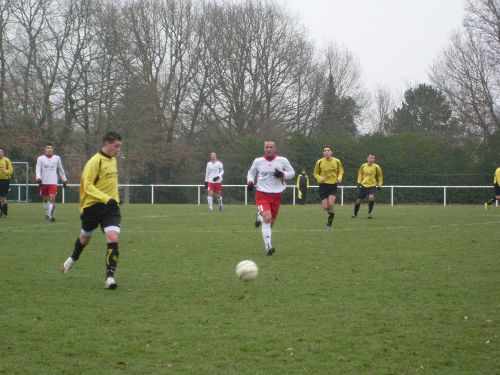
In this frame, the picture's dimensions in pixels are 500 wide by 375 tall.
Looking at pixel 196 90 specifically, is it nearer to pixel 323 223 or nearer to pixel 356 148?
pixel 356 148

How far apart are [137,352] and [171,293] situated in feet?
8.77

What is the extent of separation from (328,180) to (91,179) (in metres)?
10.5

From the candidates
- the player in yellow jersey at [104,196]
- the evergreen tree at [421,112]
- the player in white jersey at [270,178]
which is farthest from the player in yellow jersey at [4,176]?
the evergreen tree at [421,112]

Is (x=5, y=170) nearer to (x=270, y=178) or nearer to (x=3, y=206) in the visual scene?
(x=3, y=206)

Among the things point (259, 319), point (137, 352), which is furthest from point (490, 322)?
point (137, 352)

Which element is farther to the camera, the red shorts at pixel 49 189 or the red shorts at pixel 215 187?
the red shorts at pixel 215 187

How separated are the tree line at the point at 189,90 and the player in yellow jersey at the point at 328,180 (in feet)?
76.6

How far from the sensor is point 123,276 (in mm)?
9594

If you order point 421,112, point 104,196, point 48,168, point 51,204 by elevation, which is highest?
point 421,112

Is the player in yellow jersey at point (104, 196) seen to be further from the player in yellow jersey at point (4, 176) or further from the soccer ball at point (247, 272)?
the player in yellow jersey at point (4, 176)

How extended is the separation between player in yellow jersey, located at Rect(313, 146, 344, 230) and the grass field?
4469 millimetres

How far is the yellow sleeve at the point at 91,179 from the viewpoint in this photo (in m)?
8.83

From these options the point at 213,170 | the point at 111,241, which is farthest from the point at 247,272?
the point at 213,170

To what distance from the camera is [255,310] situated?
721 centimetres
